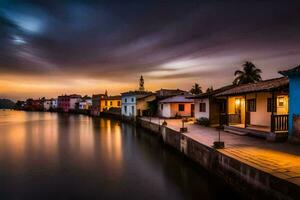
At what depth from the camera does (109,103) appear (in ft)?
243

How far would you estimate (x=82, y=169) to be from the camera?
15.7m

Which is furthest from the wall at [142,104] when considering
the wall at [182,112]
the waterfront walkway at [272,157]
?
the waterfront walkway at [272,157]

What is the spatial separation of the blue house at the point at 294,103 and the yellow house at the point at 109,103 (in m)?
60.6

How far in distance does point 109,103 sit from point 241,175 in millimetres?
67526

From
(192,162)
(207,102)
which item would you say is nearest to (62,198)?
(192,162)

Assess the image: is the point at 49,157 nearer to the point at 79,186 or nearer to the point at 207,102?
the point at 79,186

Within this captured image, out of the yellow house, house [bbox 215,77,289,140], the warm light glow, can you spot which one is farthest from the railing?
the yellow house

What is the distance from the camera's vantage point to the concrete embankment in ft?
21.7

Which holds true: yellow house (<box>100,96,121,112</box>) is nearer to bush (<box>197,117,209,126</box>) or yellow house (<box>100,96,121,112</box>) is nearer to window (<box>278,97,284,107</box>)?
bush (<box>197,117,209,126</box>)

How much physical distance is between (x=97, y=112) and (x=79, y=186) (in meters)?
63.4

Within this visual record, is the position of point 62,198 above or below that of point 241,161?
below

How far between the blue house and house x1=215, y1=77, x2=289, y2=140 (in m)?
0.66

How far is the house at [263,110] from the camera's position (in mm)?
13766

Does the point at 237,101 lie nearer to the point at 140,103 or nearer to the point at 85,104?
the point at 140,103
